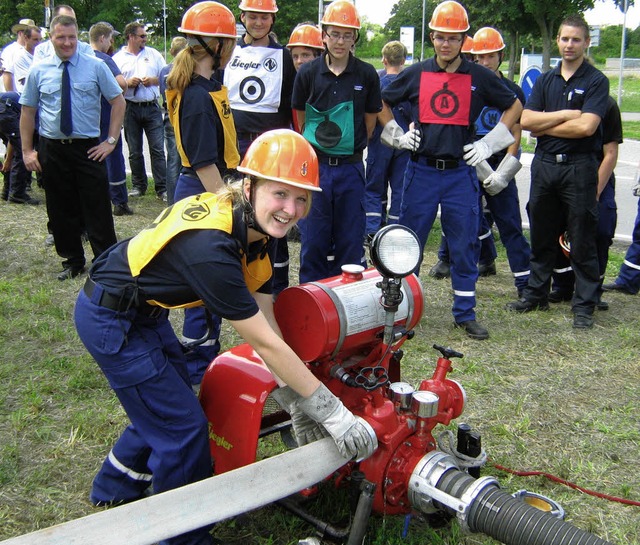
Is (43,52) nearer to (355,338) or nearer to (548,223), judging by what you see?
(548,223)

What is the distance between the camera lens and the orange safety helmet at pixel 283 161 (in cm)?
249

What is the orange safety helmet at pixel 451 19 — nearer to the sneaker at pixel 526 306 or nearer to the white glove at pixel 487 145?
the white glove at pixel 487 145

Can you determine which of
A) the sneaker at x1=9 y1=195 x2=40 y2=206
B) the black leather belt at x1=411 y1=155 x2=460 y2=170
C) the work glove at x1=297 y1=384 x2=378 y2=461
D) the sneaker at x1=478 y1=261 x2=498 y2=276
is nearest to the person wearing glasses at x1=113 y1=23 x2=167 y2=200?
the sneaker at x1=9 y1=195 x2=40 y2=206

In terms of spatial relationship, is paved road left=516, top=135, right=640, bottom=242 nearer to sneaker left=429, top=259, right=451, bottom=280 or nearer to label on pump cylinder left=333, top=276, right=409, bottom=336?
sneaker left=429, top=259, right=451, bottom=280

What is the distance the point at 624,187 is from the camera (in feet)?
Result: 36.3

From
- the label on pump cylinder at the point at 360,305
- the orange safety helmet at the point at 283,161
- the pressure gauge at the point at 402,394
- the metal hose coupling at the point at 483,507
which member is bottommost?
the metal hose coupling at the point at 483,507

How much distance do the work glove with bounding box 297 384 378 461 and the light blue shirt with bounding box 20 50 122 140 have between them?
419cm

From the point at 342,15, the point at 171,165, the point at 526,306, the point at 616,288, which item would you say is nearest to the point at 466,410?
the point at 526,306

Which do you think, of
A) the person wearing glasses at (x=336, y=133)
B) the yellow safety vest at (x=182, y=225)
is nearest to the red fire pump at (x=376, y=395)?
the yellow safety vest at (x=182, y=225)

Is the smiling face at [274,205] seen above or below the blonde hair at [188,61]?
below

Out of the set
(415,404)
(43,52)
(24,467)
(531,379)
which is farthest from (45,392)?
(43,52)

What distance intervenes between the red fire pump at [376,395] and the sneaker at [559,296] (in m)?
3.16

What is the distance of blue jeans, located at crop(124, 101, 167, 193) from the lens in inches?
348

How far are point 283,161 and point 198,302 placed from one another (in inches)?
24.4
